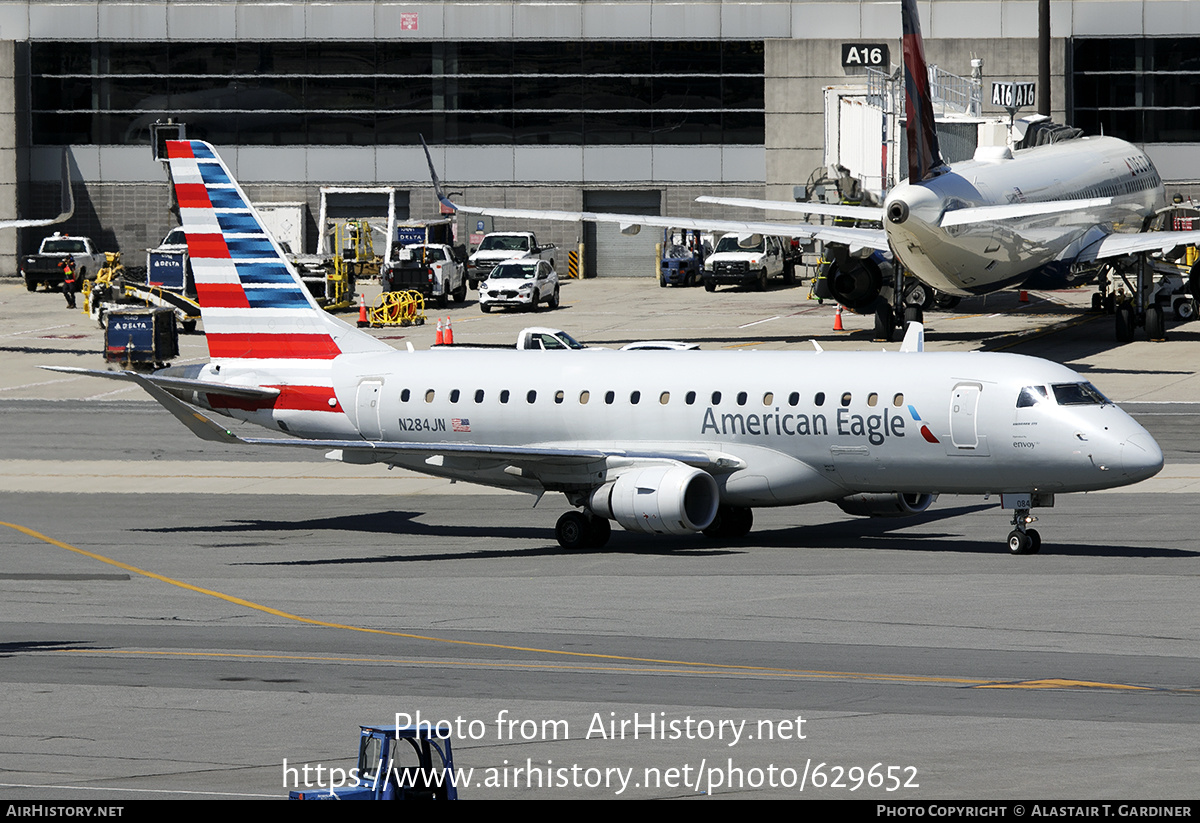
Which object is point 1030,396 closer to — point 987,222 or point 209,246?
point 209,246

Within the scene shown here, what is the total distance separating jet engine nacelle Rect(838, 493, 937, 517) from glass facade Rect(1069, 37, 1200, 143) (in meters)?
65.0

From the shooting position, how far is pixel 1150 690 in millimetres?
20234

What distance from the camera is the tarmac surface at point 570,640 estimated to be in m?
16.8

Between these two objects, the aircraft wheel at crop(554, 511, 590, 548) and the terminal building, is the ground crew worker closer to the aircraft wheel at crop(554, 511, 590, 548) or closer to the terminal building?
the terminal building

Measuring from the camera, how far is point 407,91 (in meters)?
99.6

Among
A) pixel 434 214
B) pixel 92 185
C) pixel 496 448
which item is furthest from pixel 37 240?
pixel 496 448

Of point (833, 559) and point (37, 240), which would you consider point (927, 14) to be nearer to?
point (37, 240)

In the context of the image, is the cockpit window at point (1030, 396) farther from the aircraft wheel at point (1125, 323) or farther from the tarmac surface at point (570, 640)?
the aircraft wheel at point (1125, 323)

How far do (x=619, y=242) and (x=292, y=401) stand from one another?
208ft

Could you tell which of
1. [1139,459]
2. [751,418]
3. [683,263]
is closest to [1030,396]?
[1139,459]

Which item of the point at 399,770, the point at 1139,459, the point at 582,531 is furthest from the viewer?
the point at 582,531

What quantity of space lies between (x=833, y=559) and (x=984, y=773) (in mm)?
15638

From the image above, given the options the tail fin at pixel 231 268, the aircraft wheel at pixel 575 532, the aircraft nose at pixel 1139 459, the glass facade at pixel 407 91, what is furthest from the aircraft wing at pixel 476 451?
the glass facade at pixel 407 91

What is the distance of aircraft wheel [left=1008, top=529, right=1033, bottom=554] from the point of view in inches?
1231
